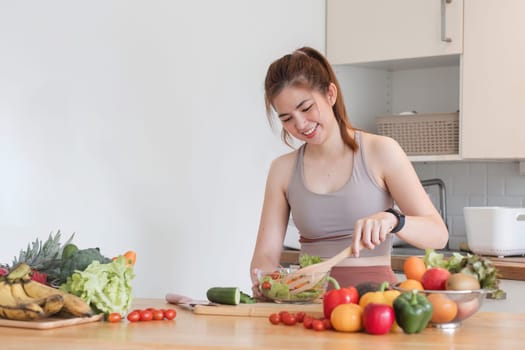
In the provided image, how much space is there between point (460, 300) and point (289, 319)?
39 centimetres

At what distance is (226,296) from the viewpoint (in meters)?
2.26

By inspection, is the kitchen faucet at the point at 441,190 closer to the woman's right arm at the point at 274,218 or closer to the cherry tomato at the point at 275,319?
the woman's right arm at the point at 274,218

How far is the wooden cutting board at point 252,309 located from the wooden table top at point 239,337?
0.07 meters

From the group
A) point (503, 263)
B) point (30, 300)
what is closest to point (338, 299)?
point (30, 300)

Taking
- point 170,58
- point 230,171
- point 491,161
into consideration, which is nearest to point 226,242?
point 230,171

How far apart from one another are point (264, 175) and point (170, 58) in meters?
0.80

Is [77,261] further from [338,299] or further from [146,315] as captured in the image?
[338,299]

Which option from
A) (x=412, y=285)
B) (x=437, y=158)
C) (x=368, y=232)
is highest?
(x=437, y=158)

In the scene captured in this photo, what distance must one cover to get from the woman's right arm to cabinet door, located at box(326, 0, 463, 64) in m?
1.41

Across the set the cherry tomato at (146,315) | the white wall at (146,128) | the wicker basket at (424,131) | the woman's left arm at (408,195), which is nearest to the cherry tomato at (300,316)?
the cherry tomato at (146,315)

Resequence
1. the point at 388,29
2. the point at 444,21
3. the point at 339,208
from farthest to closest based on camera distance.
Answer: the point at 388,29 < the point at 444,21 < the point at 339,208

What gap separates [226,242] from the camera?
374 centimetres

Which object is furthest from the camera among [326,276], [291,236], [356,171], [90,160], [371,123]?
[371,123]

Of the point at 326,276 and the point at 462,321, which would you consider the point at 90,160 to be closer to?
the point at 326,276
